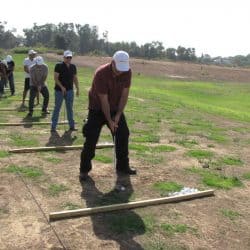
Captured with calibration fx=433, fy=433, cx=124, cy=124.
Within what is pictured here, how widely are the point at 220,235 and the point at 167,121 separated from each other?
909 cm

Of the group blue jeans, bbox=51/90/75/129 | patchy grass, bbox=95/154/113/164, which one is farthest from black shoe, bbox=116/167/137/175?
blue jeans, bbox=51/90/75/129

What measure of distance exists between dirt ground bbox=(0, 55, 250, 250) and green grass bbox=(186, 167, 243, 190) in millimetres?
156

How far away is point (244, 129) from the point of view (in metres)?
14.4

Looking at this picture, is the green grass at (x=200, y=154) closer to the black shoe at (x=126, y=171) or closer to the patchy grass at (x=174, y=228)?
the black shoe at (x=126, y=171)

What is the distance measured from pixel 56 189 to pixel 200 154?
4037 millimetres

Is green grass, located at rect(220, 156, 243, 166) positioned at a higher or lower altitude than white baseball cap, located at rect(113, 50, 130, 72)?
lower

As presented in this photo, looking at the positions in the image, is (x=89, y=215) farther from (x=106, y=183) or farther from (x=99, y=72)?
(x=99, y=72)

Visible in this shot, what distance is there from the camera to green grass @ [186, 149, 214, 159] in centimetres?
958

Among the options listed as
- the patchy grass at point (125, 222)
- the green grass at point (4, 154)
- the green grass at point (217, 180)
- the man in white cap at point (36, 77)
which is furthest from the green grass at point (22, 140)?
the patchy grass at point (125, 222)

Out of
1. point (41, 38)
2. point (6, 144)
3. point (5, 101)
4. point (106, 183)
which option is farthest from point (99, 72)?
point (41, 38)

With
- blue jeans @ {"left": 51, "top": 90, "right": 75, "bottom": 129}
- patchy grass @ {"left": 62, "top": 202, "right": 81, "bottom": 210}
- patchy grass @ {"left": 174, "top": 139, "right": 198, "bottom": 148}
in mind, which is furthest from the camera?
blue jeans @ {"left": 51, "top": 90, "right": 75, "bottom": 129}

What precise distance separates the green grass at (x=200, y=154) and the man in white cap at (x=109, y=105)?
247cm

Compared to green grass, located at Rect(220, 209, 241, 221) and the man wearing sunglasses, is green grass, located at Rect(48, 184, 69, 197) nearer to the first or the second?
green grass, located at Rect(220, 209, 241, 221)

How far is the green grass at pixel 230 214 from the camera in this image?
246 inches
